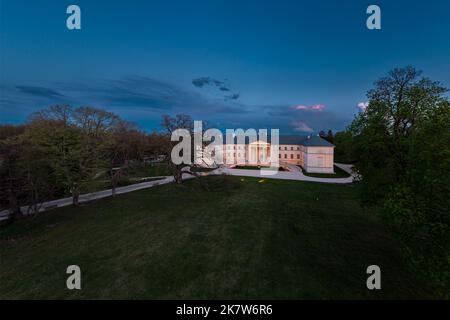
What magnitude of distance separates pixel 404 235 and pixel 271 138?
4815 cm

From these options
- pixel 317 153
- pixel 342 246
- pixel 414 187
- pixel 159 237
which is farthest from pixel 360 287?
pixel 317 153

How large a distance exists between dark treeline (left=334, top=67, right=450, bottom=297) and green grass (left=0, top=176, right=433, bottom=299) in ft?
8.87

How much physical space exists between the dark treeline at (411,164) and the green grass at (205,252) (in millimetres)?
2704

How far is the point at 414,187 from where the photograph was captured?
6.13 metres

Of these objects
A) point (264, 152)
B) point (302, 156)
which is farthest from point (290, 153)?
point (264, 152)

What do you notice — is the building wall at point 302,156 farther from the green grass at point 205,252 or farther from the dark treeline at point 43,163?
the dark treeline at point 43,163

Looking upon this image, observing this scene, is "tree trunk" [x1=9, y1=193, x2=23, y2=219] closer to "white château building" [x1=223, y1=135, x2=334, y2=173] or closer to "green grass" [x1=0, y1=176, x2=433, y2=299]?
"green grass" [x1=0, y1=176, x2=433, y2=299]

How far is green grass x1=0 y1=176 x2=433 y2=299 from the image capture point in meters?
7.34

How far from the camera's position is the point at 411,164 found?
738 centimetres

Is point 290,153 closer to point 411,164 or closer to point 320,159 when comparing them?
point 320,159

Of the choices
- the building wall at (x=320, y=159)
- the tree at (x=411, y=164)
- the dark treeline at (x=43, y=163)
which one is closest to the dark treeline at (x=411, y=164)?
the tree at (x=411, y=164)

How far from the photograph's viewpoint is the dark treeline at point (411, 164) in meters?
5.25

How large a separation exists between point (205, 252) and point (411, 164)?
9.95 metres
